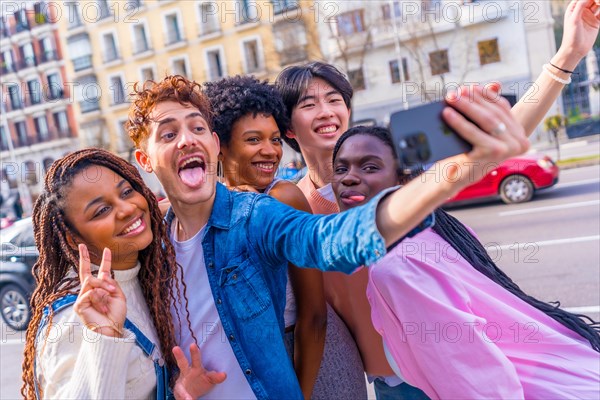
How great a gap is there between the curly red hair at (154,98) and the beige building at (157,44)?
73.0 ft

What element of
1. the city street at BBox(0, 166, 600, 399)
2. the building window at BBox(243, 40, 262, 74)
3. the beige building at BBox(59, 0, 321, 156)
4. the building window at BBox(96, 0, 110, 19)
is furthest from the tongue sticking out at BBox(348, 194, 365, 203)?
the building window at BBox(96, 0, 110, 19)

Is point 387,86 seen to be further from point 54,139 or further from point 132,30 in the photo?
point 54,139

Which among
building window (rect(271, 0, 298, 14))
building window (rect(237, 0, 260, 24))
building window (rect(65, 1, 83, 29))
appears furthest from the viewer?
building window (rect(65, 1, 83, 29))

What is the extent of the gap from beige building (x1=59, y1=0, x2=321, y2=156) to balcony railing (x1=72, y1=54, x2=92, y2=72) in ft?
0.12

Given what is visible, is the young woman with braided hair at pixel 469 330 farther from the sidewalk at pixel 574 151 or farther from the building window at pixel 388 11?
the building window at pixel 388 11

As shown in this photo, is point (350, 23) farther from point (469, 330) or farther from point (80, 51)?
point (469, 330)

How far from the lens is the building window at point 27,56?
33.1 metres

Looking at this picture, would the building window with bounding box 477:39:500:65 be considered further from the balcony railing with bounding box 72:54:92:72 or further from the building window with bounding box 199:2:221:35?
the balcony railing with bounding box 72:54:92:72

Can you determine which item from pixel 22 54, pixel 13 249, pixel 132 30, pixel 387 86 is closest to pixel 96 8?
pixel 132 30

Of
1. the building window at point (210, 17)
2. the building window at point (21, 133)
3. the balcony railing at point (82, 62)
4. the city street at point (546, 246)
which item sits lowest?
the city street at point (546, 246)

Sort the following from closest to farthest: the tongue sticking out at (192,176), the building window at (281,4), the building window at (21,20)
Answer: the tongue sticking out at (192,176) < the building window at (281,4) < the building window at (21,20)

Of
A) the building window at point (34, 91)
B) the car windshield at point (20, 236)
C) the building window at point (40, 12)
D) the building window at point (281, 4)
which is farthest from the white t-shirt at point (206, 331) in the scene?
the building window at point (34, 91)

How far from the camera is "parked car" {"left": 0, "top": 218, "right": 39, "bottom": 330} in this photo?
6535 mm

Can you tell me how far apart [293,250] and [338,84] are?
128 centimetres
